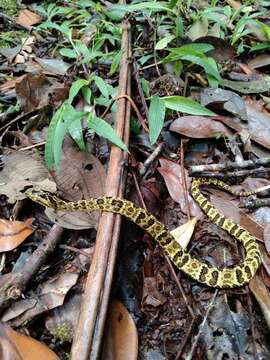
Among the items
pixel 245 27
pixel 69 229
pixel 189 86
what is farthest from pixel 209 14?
pixel 69 229

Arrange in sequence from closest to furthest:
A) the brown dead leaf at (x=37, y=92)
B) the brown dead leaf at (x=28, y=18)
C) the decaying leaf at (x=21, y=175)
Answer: the decaying leaf at (x=21, y=175)
the brown dead leaf at (x=37, y=92)
the brown dead leaf at (x=28, y=18)

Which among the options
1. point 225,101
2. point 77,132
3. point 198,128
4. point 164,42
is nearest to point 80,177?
point 77,132

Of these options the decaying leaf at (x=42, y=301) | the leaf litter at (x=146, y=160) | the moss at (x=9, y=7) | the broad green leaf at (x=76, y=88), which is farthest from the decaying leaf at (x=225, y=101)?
the moss at (x=9, y=7)

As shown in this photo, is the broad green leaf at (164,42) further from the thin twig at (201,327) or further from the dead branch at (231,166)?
the thin twig at (201,327)

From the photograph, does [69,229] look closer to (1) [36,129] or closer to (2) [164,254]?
(2) [164,254]

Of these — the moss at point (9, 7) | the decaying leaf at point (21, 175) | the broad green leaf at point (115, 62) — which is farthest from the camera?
the moss at point (9, 7)

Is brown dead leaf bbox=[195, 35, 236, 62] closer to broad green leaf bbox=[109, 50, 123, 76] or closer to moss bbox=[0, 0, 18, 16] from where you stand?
broad green leaf bbox=[109, 50, 123, 76]

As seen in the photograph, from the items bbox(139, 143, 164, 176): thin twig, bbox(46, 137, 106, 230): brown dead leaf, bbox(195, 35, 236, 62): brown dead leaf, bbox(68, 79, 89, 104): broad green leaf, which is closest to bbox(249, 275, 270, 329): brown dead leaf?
bbox(139, 143, 164, 176): thin twig

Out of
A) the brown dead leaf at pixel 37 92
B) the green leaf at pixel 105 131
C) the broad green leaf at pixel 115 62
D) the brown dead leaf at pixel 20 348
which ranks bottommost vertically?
the brown dead leaf at pixel 20 348
